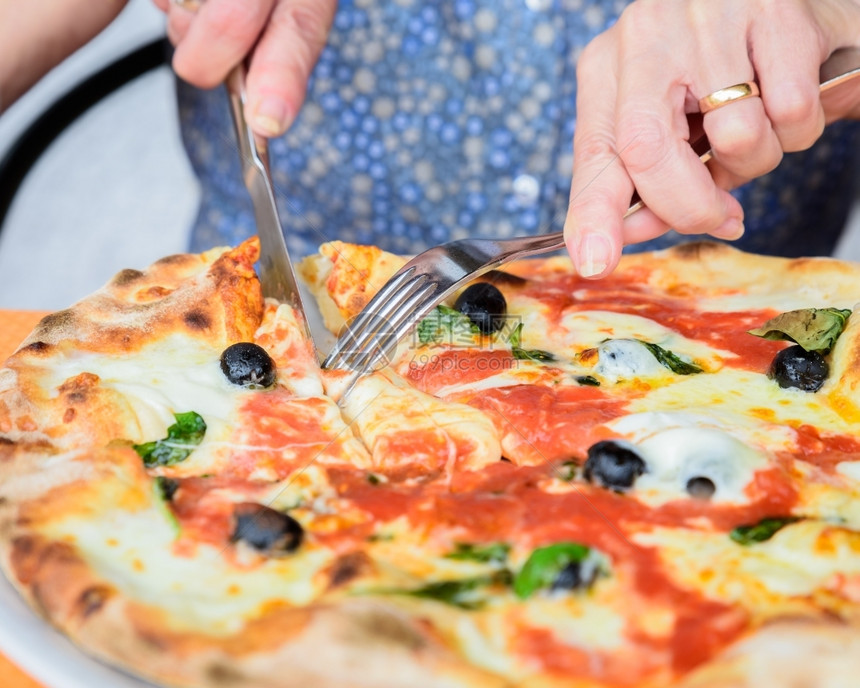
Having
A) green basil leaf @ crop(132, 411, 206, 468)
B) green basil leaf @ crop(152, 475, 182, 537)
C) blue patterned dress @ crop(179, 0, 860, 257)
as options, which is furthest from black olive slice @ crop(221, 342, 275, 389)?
blue patterned dress @ crop(179, 0, 860, 257)

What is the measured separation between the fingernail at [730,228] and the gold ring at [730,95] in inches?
7.9

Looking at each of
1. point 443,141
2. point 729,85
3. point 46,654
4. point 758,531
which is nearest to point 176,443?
point 46,654

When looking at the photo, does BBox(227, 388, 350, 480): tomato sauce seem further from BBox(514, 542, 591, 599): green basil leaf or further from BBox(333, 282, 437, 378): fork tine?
BBox(514, 542, 591, 599): green basil leaf

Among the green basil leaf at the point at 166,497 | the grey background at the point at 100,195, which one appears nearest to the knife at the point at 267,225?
the green basil leaf at the point at 166,497

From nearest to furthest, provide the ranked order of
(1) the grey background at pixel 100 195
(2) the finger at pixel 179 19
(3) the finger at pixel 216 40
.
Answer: (3) the finger at pixel 216 40 < (2) the finger at pixel 179 19 < (1) the grey background at pixel 100 195

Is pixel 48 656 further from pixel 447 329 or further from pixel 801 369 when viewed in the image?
pixel 801 369

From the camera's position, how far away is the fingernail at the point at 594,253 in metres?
1.39

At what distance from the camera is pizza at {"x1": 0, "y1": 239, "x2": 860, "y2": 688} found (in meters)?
0.96

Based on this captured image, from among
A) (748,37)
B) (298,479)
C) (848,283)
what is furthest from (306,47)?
(848,283)

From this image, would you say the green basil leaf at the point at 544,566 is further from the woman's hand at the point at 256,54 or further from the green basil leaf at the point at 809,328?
Answer: the woman's hand at the point at 256,54

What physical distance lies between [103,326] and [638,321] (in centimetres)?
92

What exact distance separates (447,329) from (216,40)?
2.22 feet

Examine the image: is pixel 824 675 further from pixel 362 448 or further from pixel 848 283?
pixel 848 283

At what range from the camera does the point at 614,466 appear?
1227 millimetres
